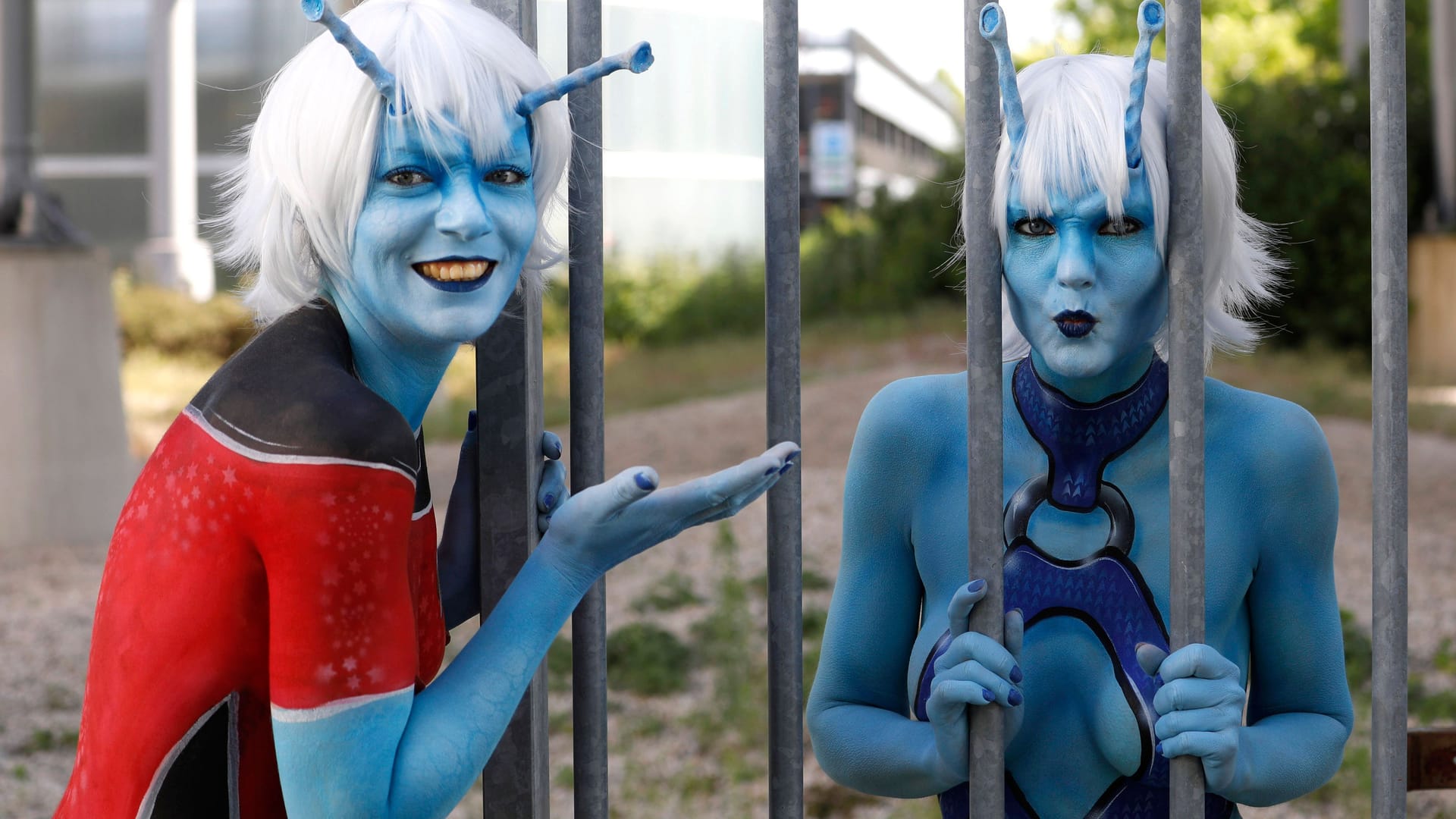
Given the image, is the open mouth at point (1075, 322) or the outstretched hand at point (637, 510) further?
the open mouth at point (1075, 322)

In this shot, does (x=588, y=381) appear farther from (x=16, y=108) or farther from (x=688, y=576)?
(x=16, y=108)

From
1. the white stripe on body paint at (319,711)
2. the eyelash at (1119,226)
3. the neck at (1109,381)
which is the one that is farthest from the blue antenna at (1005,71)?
the white stripe on body paint at (319,711)

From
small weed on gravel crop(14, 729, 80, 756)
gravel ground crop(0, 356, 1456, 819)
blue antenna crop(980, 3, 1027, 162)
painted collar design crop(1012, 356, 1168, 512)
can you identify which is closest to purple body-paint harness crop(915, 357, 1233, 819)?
painted collar design crop(1012, 356, 1168, 512)

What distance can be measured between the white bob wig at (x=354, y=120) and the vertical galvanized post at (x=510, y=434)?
108mm

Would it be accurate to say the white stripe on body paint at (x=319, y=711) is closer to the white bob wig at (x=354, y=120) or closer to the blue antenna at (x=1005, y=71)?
the white bob wig at (x=354, y=120)

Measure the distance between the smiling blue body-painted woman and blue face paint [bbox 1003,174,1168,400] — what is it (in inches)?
14.0

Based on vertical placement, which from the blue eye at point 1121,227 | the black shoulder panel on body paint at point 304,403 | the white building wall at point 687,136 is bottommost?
the black shoulder panel on body paint at point 304,403

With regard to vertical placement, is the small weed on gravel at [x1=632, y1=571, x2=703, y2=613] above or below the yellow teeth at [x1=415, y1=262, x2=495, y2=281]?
below

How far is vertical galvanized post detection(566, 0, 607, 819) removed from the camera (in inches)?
55.0

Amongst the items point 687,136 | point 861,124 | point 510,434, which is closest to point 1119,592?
point 510,434

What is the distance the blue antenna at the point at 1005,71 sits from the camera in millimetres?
1269

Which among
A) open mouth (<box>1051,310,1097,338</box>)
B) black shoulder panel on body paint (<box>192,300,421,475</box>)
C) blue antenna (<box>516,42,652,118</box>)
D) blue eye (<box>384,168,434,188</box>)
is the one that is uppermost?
blue antenna (<box>516,42,652,118</box>)

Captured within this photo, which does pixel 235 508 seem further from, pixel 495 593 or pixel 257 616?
pixel 495 593

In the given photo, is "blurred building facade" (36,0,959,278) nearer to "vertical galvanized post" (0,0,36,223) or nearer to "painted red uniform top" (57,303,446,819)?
"vertical galvanized post" (0,0,36,223)
